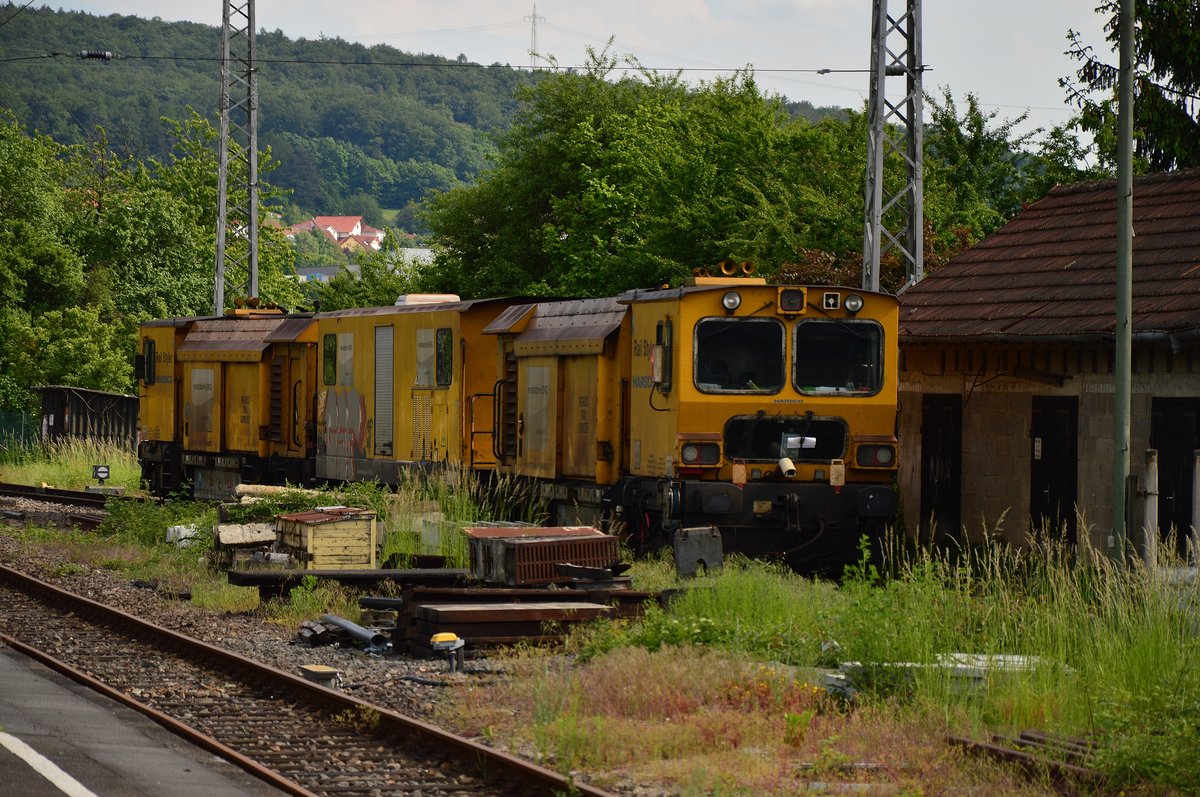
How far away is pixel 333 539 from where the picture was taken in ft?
53.0

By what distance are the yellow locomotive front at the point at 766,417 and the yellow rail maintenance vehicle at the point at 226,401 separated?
32.2ft

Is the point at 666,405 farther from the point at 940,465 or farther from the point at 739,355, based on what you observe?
the point at 940,465

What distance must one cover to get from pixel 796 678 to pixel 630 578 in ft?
14.0

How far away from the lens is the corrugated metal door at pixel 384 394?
2223 centimetres

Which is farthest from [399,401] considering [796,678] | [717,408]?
[796,678]

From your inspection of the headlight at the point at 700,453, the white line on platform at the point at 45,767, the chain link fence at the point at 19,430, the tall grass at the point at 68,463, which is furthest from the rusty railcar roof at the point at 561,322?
the chain link fence at the point at 19,430

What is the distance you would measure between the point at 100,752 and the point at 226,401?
61.8 feet

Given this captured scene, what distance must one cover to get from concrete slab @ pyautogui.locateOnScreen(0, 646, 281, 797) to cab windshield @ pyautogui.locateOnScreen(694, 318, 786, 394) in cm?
726

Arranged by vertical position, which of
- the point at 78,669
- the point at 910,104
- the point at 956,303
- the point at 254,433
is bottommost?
the point at 78,669

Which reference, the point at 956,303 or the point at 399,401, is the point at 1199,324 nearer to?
the point at 956,303

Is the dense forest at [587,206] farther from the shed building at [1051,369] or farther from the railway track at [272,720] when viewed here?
the railway track at [272,720]

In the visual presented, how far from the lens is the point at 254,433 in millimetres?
26438

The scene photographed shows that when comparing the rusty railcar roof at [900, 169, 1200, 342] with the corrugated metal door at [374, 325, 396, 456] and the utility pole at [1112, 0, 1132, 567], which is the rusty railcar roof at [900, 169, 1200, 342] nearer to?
the utility pole at [1112, 0, 1132, 567]

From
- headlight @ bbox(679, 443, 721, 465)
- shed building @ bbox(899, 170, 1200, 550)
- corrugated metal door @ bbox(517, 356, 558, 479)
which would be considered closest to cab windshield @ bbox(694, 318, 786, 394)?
headlight @ bbox(679, 443, 721, 465)
